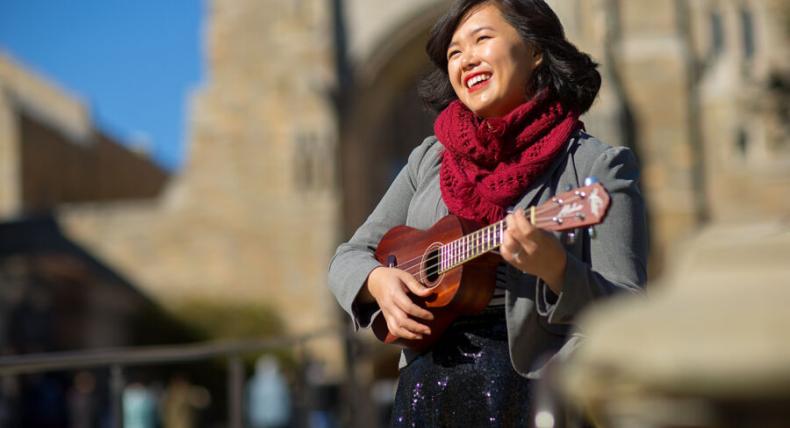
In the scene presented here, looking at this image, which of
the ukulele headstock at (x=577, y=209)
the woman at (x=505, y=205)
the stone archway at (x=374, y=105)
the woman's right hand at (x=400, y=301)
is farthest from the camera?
the stone archway at (x=374, y=105)

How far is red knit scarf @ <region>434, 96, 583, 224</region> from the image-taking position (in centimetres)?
220

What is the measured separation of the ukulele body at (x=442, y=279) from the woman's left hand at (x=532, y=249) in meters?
0.22

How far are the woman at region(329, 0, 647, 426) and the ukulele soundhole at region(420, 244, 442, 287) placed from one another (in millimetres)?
33

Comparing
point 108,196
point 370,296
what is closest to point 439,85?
point 370,296

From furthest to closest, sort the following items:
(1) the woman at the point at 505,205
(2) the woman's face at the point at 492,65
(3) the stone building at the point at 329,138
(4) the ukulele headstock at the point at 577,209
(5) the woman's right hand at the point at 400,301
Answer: (3) the stone building at the point at 329,138
(2) the woman's face at the point at 492,65
(5) the woman's right hand at the point at 400,301
(1) the woman at the point at 505,205
(4) the ukulele headstock at the point at 577,209

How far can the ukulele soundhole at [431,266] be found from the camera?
2.24 meters

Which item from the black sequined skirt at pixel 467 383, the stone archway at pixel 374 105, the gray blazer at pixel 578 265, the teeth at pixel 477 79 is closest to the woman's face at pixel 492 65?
the teeth at pixel 477 79

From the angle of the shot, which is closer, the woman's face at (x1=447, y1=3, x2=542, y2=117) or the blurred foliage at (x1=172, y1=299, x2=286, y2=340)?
the woman's face at (x1=447, y1=3, x2=542, y2=117)

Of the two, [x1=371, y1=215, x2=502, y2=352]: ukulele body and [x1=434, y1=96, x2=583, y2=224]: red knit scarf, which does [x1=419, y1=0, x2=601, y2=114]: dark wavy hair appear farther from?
[x1=371, y1=215, x2=502, y2=352]: ukulele body

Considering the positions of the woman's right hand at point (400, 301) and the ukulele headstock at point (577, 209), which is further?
the woman's right hand at point (400, 301)

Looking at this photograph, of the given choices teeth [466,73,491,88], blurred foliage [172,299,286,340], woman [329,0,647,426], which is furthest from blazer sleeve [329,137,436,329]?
blurred foliage [172,299,286,340]

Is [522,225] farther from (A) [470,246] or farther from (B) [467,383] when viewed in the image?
(B) [467,383]

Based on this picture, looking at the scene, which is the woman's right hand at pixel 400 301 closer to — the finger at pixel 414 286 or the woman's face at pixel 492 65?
the finger at pixel 414 286

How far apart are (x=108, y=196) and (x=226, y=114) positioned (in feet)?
43.6
